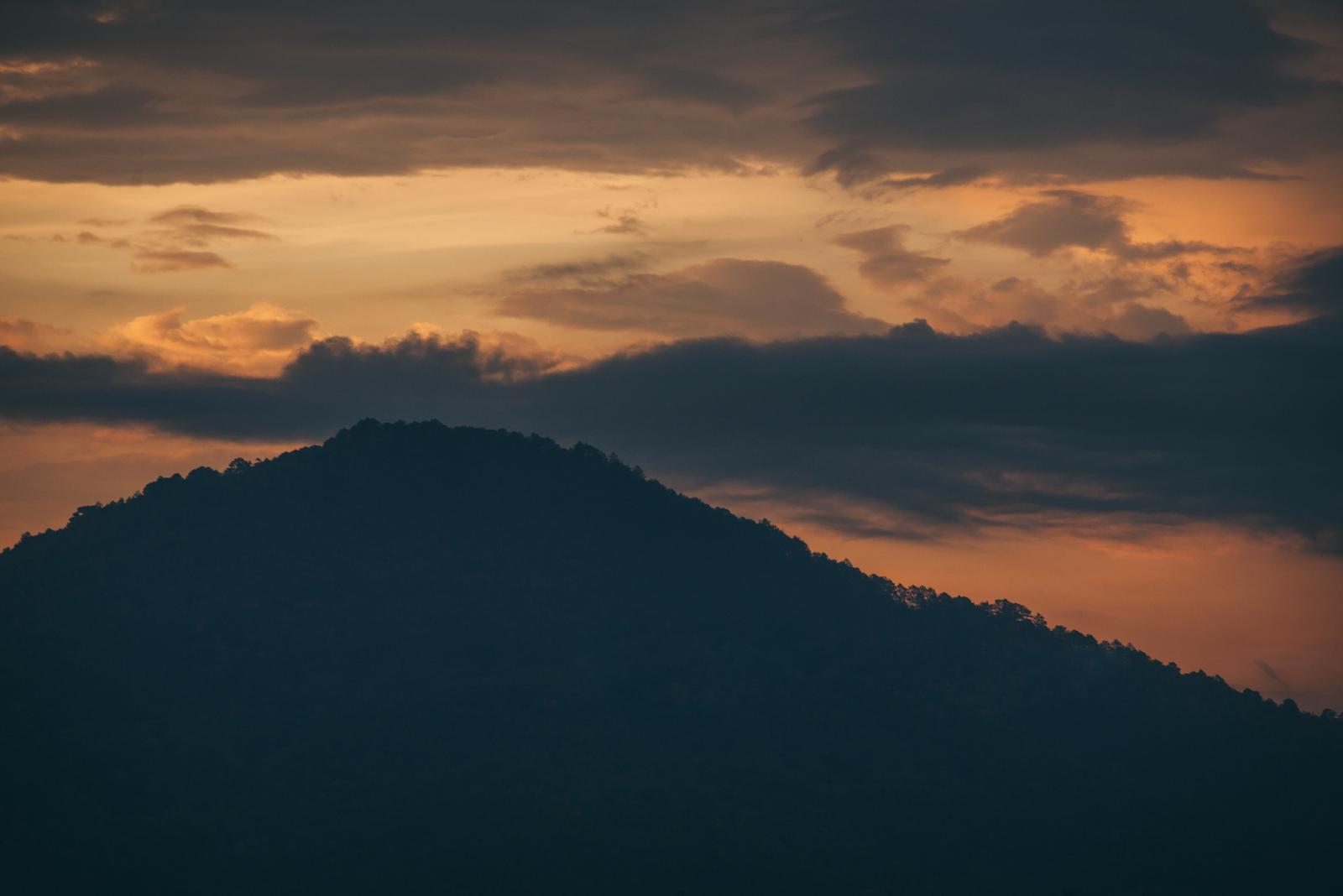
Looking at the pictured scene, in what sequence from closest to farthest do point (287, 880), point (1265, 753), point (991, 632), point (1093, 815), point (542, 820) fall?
point (287, 880) → point (542, 820) → point (1093, 815) → point (1265, 753) → point (991, 632)

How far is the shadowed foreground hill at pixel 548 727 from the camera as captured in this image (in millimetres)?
146750

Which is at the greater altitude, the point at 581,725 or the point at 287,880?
the point at 581,725

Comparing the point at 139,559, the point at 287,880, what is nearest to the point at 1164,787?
the point at 287,880

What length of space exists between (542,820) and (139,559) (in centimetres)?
6093

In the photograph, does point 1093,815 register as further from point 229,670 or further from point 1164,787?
point 229,670

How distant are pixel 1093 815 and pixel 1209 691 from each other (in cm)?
3235

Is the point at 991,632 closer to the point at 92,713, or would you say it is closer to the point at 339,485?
the point at 339,485

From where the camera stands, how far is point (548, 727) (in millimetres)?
167500

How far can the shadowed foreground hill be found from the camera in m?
147

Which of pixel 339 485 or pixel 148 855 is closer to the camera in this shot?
pixel 148 855

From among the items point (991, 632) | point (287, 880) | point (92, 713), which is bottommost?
point (287, 880)

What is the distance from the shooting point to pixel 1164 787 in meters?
175

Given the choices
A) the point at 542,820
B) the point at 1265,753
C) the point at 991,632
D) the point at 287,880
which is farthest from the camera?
the point at 991,632

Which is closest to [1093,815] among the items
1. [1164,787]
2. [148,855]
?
[1164,787]
